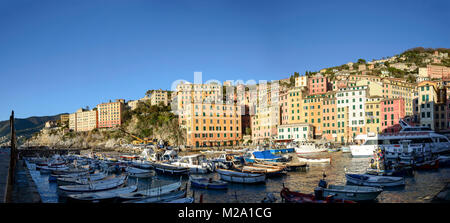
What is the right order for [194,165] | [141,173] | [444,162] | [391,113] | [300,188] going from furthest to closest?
1. [391,113]
2. [444,162]
3. [194,165]
4. [141,173]
5. [300,188]

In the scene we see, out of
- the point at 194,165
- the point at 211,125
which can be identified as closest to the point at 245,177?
the point at 194,165

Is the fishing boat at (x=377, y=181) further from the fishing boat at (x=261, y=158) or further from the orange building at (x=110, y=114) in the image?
the orange building at (x=110, y=114)

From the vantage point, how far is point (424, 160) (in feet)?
119

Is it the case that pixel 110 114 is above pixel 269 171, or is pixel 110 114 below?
above

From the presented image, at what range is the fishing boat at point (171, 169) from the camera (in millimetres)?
34688

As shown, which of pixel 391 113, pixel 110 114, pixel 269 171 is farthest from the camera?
pixel 110 114

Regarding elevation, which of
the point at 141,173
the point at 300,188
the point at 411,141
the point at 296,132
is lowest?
the point at 141,173

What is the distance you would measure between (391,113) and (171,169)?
180 feet

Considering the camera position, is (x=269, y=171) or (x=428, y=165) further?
(x=428, y=165)

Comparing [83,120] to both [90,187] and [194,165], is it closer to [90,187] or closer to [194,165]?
[194,165]

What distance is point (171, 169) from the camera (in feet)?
117

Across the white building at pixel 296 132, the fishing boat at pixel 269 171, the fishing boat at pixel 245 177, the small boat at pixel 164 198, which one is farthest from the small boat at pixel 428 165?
the white building at pixel 296 132
